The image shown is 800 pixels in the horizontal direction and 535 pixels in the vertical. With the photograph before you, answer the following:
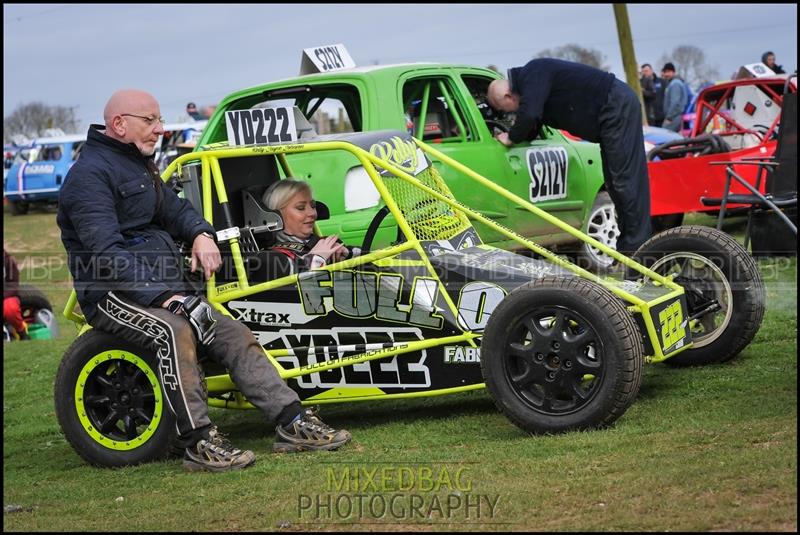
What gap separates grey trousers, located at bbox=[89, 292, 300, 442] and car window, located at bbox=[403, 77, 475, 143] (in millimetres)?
3716

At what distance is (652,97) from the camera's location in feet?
70.8

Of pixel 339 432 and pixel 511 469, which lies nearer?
pixel 511 469

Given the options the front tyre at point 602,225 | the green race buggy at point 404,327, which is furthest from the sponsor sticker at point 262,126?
the front tyre at point 602,225

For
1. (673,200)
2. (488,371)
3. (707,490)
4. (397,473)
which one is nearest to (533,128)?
(673,200)

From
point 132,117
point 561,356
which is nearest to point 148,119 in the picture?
point 132,117

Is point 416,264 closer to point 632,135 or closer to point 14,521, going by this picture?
point 14,521

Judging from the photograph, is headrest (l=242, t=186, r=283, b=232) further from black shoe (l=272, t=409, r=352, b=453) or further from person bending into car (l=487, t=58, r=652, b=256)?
person bending into car (l=487, t=58, r=652, b=256)

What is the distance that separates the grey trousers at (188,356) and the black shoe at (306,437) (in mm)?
100

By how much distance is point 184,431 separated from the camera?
550 cm

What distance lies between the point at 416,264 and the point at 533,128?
3.74 m

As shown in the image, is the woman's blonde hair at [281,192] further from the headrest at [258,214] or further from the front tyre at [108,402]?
the front tyre at [108,402]

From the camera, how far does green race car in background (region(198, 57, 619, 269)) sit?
8.06 metres

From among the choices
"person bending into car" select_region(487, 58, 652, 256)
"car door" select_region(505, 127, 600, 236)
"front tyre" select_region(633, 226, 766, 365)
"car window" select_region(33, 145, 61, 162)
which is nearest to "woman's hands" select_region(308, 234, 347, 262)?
"front tyre" select_region(633, 226, 766, 365)

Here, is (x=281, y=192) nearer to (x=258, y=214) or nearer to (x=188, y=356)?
(x=258, y=214)
